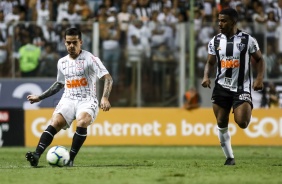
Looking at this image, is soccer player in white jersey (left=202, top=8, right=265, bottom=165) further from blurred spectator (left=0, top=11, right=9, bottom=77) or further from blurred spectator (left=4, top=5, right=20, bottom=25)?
blurred spectator (left=4, top=5, right=20, bottom=25)

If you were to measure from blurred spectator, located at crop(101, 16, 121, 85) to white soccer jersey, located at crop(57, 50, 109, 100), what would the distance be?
32.9 feet

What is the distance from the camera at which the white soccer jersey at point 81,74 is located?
500 inches

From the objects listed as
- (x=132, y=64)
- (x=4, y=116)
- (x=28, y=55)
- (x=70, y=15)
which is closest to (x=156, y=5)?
(x=70, y=15)

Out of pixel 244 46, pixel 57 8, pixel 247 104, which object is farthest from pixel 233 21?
pixel 57 8

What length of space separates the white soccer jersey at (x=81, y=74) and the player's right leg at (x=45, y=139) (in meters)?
0.42

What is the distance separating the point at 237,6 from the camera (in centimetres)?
2523

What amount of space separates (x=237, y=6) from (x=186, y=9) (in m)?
1.59

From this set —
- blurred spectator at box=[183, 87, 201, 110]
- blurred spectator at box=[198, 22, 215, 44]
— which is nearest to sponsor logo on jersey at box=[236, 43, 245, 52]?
blurred spectator at box=[183, 87, 201, 110]

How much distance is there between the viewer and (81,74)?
12734 mm

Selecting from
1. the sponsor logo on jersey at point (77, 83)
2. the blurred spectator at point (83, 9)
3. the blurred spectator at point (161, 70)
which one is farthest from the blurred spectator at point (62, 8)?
the sponsor logo on jersey at point (77, 83)

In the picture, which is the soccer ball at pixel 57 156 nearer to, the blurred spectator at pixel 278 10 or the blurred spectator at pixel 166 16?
the blurred spectator at pixel 166 16

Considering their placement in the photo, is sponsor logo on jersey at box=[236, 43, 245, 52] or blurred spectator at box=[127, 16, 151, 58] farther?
blurred spectator at box=[127, 16, 151, 58]

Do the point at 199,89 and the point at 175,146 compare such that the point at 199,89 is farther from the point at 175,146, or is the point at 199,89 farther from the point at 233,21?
the point at 233,21

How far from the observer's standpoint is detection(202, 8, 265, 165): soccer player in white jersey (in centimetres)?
1273
